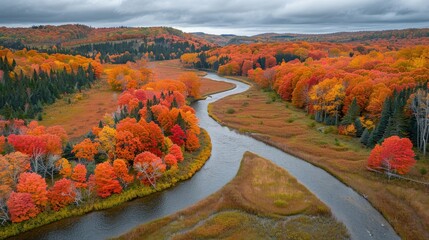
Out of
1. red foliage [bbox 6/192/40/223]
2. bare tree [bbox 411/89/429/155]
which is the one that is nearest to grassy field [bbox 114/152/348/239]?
red foliage [bbox 6/192/40/223]

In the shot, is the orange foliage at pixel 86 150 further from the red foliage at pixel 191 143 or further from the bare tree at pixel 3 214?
the red foliage at pixel 191 143

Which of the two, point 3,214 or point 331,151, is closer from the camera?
point 3,214

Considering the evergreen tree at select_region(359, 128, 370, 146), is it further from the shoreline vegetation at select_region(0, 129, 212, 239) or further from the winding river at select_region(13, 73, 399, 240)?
the shoreline vegetation at select_region(0, 129, 212, 239)

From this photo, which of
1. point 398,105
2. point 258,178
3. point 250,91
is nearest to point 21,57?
point 250,91

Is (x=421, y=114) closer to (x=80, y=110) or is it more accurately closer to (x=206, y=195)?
(x=206, y=195)

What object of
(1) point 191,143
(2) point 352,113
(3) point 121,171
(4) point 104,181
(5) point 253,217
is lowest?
(5) point 253,217

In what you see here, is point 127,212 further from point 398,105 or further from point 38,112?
point 38,112

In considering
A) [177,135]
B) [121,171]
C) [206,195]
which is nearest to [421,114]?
[206,195]
